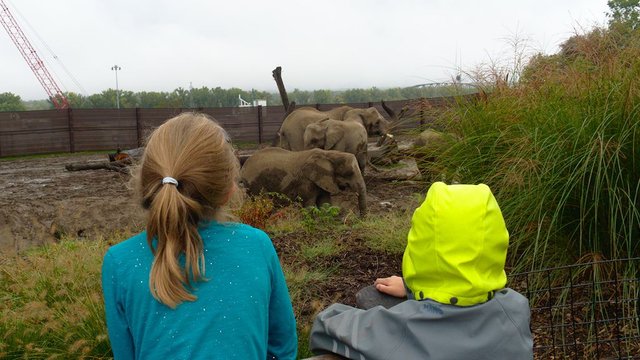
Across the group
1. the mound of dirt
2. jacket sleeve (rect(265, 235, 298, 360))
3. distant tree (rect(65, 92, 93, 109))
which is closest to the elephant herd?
the mound of dirt

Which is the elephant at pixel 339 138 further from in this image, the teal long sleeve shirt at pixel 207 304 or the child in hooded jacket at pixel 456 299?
the teal long sleeve shirt at pixel 207 304

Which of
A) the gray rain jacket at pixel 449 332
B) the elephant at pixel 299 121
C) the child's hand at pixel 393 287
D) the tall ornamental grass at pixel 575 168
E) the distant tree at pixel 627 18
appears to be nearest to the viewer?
the gray rain jacket at pixel 449 332

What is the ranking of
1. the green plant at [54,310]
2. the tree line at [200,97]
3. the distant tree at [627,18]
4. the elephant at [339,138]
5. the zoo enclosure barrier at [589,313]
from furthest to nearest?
the tree line at [200,97] < the elephant at [339,138] < the distant tree at [627,18] < the green plant at [54,310] < the zoo enclosure barrier at [589,313]

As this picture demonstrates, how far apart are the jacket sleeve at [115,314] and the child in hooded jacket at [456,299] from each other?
0.72 metres

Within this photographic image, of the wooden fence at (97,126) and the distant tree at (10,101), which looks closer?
the wooden fence at (97,126)

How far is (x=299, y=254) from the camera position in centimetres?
594

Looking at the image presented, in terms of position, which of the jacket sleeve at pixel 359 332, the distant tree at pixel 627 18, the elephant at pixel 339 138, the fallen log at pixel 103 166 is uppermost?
the distant tree at pixel 627 18

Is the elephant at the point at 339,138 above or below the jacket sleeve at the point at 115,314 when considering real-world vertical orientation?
below

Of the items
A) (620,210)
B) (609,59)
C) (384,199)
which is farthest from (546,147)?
(384,199)

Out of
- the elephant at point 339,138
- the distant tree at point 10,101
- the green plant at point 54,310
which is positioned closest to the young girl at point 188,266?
the green plant at point 54,310

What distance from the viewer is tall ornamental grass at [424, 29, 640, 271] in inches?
168

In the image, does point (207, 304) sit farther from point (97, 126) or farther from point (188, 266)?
point (97, 126)

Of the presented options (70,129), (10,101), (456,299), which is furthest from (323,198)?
(10,101)

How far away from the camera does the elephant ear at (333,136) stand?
16844 millimetres
